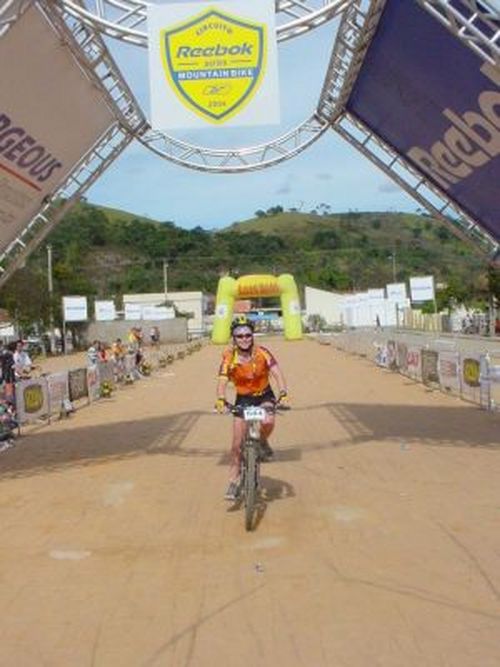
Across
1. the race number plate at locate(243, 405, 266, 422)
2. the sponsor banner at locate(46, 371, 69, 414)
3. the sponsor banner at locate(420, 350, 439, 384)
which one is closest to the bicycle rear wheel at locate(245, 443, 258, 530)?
the race number plate at locate(243, 405, 266, 422)

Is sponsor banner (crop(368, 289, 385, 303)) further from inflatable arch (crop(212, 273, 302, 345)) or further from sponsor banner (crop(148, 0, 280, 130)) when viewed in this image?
sponsor banner (crop(148, 0, 280, 130))

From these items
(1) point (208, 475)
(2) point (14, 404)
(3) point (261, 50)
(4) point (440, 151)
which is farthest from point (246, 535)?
(2) point (14, 404)

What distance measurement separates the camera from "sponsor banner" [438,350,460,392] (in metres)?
18.5

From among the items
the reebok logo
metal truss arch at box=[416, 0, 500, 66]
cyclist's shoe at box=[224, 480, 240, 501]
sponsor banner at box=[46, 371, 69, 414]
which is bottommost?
cyclist's shoe at box=[224, 480, 240, 501]

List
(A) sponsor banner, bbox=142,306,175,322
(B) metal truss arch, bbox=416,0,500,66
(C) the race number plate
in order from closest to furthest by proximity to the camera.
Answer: (C) the race number plate, (B) metal truss arch, bbox=416,0,500,66, (A) sponsor banner, bbox=142,306,175,322

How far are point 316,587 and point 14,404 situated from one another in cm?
1099

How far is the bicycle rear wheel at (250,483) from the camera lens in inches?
301

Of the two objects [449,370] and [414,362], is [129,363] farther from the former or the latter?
[449,370]

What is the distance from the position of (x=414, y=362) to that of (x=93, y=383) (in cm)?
838

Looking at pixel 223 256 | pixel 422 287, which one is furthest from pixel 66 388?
pixel 223 256

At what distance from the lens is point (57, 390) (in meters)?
18.5

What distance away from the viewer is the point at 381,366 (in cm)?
3061

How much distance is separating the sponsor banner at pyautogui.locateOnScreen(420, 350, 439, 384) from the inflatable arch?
2826cm

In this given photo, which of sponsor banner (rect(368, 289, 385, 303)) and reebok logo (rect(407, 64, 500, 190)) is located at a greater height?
reebok logo (rect(407, 64, 500, 190))
